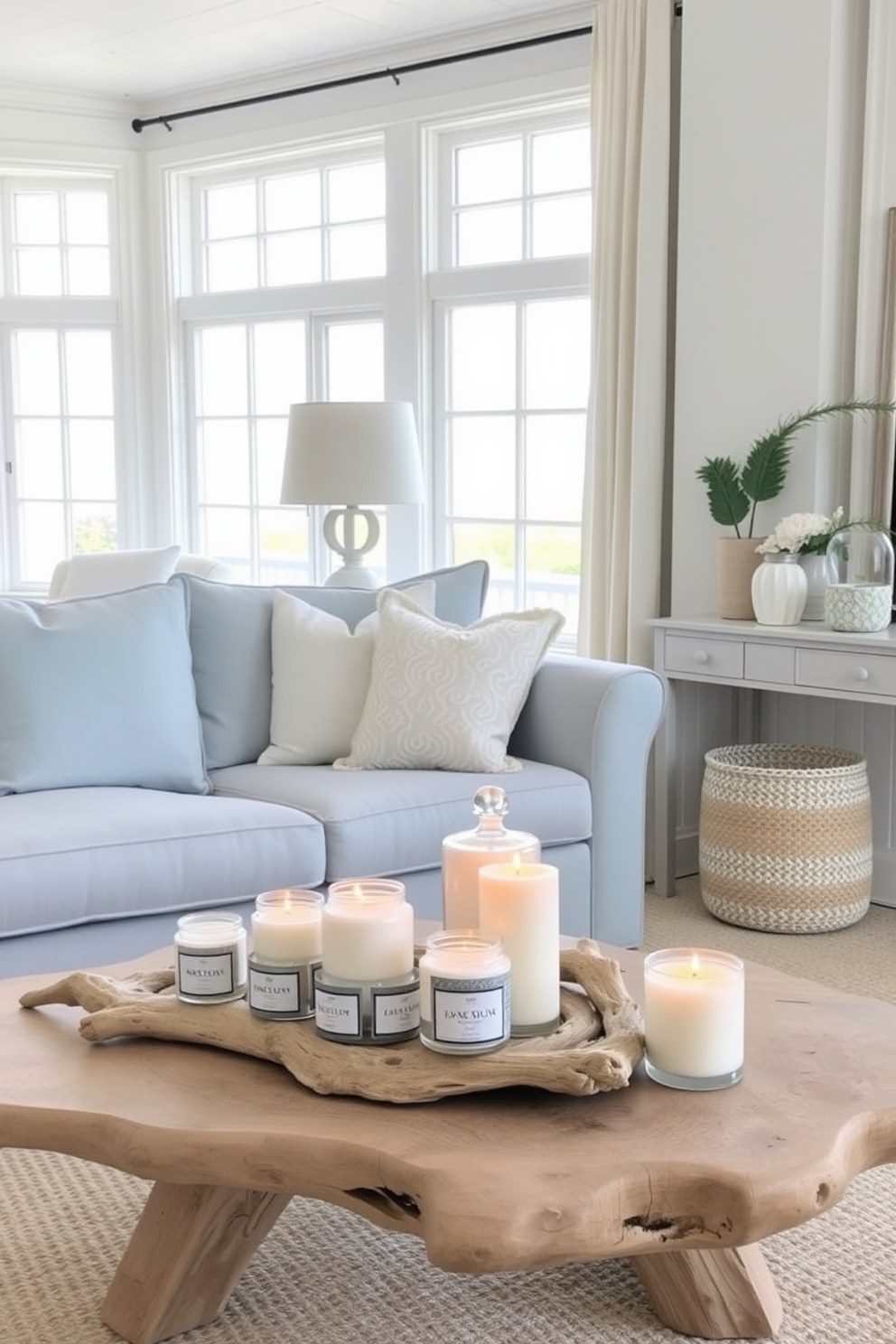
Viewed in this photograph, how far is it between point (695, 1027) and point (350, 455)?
287cm

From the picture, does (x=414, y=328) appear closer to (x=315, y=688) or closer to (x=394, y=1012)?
(x=315, y=688)

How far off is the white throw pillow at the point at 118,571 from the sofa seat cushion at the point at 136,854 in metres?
1.85

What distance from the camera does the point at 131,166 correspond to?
19.4ft

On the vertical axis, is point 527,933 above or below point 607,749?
above

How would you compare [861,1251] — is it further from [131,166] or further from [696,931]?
[131,166]

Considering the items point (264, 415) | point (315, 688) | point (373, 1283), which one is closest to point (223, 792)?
point (315, 688)

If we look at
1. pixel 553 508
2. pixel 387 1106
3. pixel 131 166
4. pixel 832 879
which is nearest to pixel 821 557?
pixel 832 879

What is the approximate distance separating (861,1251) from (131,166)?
5.20 m

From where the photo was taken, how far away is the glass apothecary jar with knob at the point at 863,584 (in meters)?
3.47

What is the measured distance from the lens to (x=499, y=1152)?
53.2 inches

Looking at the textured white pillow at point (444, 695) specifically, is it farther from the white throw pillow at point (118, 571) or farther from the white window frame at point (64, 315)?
the white window frame at point (64, 315)

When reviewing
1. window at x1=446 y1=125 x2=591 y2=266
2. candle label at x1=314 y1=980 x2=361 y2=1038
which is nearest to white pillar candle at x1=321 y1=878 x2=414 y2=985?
candle label at x1=314 y1=980 x2=361 y2=1038

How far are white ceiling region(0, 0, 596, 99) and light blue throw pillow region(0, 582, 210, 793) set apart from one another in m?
2.48

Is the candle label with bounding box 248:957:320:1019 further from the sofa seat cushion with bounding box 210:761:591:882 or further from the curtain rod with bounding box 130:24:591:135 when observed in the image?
the curtain rod with bounding box 130:24:591:135
